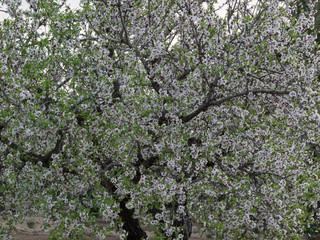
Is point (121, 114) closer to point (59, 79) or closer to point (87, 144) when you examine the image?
point (87, 144)

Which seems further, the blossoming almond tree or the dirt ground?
the dirt ground

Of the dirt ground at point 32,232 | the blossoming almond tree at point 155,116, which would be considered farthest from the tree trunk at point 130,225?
the dirt ground at point 32,232

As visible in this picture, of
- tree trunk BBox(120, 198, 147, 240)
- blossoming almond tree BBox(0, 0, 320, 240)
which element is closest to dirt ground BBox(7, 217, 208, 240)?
tree trunk BBox(120, 198, 147, 240)

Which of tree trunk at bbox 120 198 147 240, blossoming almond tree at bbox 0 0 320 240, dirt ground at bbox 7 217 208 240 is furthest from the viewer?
dirt ground at bbox 7 217 208 240

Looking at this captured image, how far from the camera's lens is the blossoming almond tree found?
6.85 metres

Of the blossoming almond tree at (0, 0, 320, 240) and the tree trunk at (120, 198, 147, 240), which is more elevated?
the blossoming almond tree at (0, 0, 320, 240)

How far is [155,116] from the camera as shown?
7695 mm

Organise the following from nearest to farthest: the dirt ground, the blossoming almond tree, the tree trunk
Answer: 1. the blossoming almond tree
2. the tree trunk
3. the dirt ground

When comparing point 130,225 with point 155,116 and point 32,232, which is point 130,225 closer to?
point 155,116

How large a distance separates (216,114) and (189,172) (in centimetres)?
146

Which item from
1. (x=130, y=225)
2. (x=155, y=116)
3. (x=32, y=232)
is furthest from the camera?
(x=32, y=232)

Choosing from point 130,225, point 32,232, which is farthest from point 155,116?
point 32,232

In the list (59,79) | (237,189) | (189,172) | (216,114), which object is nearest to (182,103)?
(216,114)

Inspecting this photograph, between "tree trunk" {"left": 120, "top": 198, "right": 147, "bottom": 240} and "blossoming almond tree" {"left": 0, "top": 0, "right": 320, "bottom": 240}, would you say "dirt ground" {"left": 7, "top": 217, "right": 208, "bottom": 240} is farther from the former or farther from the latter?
"blossoming almond tree" {"left": 0, "top": 0, "right": 320, "bottom": 240}
